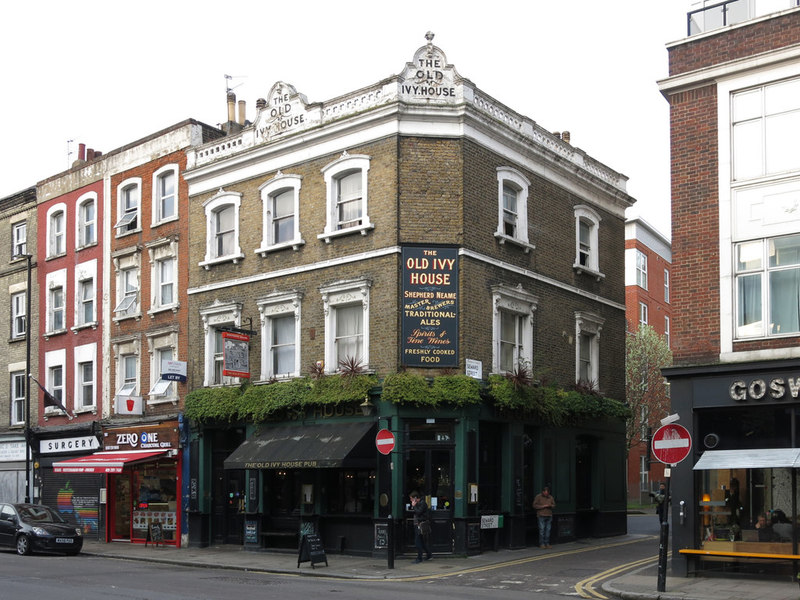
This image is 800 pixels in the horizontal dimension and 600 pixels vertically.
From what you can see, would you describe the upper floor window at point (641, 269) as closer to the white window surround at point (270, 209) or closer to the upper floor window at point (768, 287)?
the white window surround at point (270, 209)

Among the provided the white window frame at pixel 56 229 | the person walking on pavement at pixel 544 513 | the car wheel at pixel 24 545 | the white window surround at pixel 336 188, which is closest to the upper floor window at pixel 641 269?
the person walking on pavement at pixel 544 513

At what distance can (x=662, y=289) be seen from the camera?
2309 inches

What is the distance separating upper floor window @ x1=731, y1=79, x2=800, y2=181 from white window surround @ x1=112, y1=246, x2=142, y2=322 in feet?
64.1

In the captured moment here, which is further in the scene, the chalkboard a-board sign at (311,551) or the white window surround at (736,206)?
the chalkboard a-board sign at (311,551)

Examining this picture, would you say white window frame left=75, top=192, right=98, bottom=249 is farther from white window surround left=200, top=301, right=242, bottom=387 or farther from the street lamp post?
white window surround left=200, top=301, right=242, bottom=387

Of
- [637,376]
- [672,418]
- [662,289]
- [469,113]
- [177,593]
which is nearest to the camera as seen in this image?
[177,593]

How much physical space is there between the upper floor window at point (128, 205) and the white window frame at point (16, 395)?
8306 millimetres

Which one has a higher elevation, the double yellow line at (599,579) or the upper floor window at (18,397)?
the upper floor window at (18,397)

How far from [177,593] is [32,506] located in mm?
12894

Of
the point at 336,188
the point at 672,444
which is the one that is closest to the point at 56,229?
the point at 336,188

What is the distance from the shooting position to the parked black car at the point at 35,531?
85.7 feet

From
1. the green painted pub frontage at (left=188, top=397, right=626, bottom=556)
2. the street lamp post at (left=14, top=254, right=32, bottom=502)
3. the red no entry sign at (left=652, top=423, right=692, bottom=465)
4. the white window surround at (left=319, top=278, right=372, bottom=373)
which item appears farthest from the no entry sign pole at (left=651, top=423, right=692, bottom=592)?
the street lamp post at (left=14, top=254, right=32, bottom=502)

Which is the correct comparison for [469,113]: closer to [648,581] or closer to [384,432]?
[384,432]

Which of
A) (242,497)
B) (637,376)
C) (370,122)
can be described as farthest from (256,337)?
(637,376)
